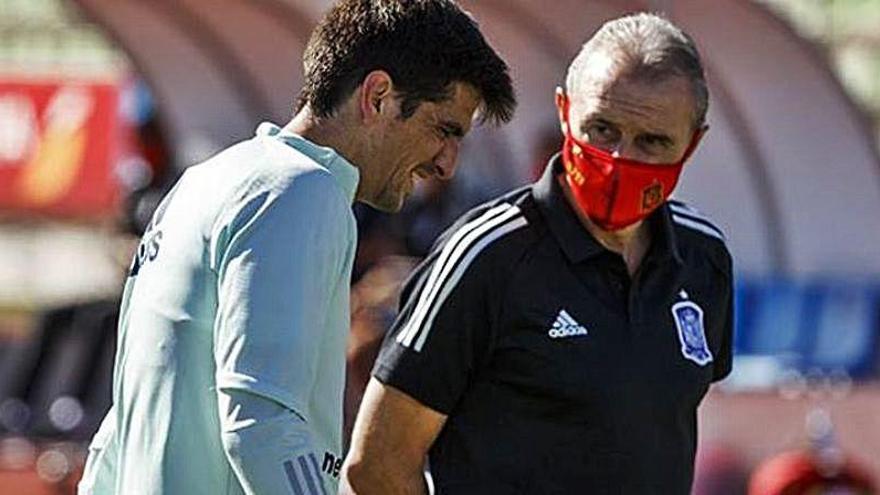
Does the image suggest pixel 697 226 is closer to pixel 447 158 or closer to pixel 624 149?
pixel 624 149

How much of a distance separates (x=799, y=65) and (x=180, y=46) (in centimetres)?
282

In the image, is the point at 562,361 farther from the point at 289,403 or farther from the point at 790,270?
the point at 790,270

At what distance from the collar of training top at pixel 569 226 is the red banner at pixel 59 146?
10.6 m

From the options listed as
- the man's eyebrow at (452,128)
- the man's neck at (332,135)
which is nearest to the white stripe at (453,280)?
the man's eyebrow at (452,128)

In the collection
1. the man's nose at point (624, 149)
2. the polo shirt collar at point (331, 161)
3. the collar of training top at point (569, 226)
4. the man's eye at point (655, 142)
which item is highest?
the polo shirt collar at point (331, 161)

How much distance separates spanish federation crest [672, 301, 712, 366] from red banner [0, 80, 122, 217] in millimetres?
10727

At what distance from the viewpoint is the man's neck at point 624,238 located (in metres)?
4.63

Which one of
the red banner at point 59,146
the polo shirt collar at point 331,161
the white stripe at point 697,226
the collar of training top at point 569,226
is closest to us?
the polo shirt collar at point 331,161

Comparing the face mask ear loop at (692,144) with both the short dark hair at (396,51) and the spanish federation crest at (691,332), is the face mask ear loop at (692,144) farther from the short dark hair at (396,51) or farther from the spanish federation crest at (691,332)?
the short dark hair at (396,51)

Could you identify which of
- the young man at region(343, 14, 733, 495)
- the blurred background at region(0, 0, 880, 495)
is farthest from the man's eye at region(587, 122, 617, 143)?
the blurred background at region(0, 0, 880, 495)

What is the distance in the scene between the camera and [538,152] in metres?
10.8

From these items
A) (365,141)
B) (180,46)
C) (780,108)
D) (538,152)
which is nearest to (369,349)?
(365,141)

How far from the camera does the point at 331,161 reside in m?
3.70

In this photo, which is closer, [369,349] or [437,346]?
[437,346]
